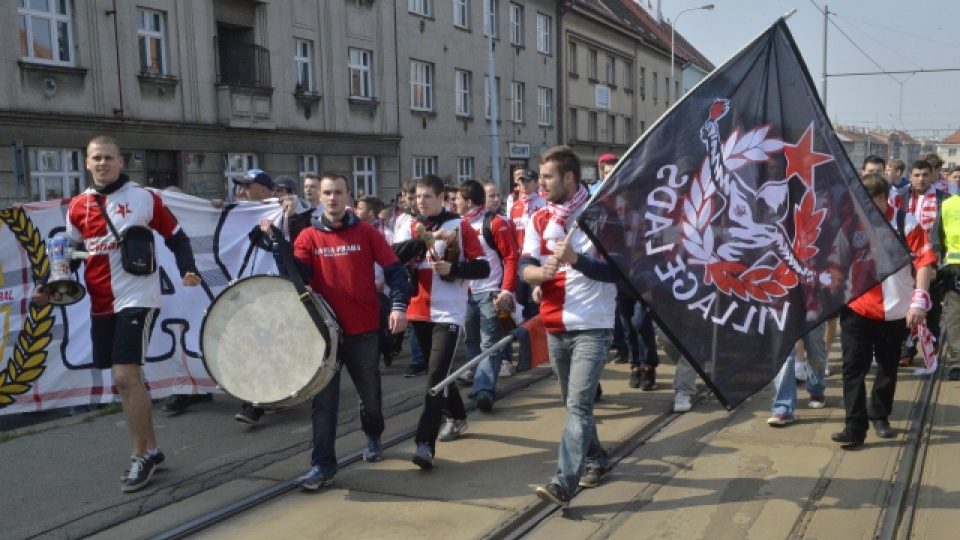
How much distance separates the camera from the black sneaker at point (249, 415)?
6953 millimetres

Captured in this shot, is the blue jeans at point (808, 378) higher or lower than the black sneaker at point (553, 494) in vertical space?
higher

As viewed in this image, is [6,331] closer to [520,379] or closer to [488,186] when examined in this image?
[520,379]

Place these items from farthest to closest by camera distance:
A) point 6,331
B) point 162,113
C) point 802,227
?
point 162,113 → point 6,331 → point 802,227

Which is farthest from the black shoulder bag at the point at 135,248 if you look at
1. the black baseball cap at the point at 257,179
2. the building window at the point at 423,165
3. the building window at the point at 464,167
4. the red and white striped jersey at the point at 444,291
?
the building window at the point at 464,167

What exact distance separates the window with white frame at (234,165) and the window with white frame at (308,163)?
188 centimetres

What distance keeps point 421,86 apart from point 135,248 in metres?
26.1

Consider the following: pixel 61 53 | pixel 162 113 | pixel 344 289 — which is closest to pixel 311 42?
pixel 162 113

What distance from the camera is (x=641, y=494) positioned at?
205 inches

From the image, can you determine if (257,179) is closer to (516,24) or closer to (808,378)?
(808,378)

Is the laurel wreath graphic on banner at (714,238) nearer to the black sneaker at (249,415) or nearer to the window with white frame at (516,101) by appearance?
the black sneaker at (249,415)

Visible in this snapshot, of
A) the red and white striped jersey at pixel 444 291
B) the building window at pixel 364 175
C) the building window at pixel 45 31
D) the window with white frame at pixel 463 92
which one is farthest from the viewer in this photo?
the window with white frame at pixel 463 92

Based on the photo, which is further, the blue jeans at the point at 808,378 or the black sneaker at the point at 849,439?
the blue jeans at the point at 808,378

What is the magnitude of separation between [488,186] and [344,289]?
5348 millimetres

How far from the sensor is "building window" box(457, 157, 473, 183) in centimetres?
3316
